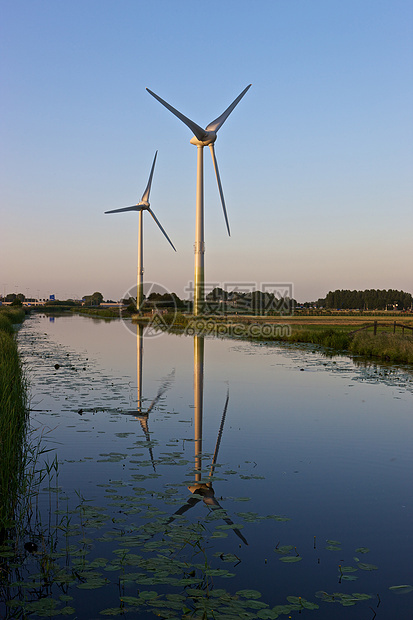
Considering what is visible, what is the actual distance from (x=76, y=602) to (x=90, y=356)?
23.1 m

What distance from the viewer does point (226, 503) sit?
7.32 m

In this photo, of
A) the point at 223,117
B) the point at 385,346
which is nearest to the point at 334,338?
the point at 385,346

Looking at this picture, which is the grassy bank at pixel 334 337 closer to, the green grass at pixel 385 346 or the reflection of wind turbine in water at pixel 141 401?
the green grass at pixel 385 346

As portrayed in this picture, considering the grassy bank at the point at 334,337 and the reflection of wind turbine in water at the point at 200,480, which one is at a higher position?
the grassy bank at the point at 334,337

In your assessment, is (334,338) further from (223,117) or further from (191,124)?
(223,117)

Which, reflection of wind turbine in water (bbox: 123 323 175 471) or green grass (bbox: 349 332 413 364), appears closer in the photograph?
reflection of wind turbine in water (bbox: 123 323 175 471)

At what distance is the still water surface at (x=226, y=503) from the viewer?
5.05 meters

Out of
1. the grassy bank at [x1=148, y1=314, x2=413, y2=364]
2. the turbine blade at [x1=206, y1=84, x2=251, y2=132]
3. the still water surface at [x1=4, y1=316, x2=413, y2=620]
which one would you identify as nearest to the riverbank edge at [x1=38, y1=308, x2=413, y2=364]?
the grassy bank at [x1=148, y1=314, x2=413, y2=364]

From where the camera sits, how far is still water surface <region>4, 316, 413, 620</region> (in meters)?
5.05

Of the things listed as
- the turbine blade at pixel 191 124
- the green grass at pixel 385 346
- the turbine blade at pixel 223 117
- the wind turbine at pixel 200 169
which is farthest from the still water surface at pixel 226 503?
the turbine blade at pixel 223 117

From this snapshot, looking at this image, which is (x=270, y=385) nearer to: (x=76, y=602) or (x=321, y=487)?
(x=321, y=487)

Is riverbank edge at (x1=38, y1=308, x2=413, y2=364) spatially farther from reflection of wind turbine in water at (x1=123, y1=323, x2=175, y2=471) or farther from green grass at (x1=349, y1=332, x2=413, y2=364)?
reflection of wind turbine in water at (x1=123, y1=323, x2=175, y2=471)

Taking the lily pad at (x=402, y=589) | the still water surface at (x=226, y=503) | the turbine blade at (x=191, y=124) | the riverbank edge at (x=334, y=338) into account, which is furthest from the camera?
the turbine blade at (x=191, y=124)

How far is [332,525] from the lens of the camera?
6.77 metres
